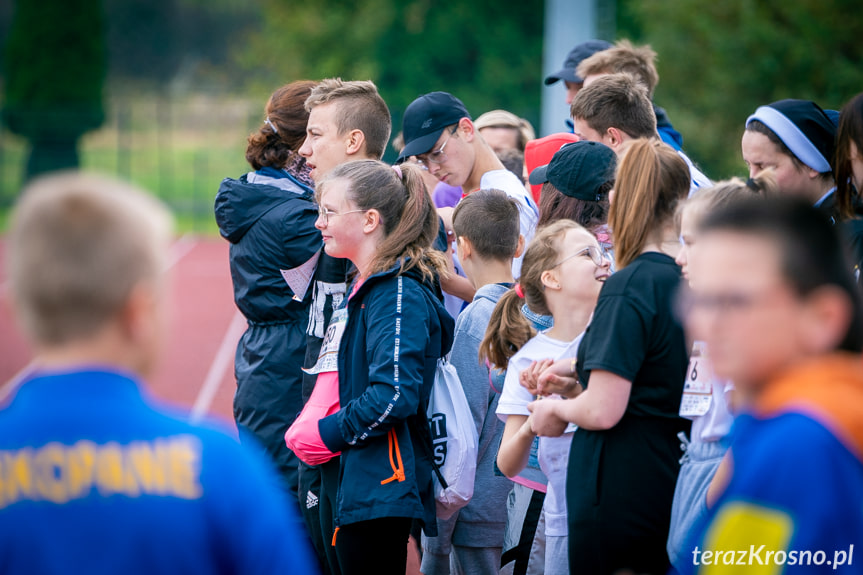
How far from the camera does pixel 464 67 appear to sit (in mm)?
29031

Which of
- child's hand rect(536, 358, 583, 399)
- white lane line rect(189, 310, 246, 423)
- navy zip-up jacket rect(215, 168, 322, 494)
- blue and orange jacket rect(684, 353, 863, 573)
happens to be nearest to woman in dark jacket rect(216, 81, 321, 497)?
navy zip-up jacket rect(215, 168, 322, 494)

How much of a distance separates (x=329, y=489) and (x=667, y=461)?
4.36ft

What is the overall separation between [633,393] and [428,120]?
2.34 meters

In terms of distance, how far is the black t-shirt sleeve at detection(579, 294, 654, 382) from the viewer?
8.13 ft

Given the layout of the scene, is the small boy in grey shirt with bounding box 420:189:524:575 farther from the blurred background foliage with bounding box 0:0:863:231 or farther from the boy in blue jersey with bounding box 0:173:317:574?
the blurred background foliage with bounding box 0:0:863:231

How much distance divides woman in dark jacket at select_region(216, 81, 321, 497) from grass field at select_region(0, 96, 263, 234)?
2429cm

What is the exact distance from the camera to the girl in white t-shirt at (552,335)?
3.00 meters

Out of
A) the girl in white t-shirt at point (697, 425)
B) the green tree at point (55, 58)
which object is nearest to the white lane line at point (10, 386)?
the girl in white t-shirt at point (697, 425)

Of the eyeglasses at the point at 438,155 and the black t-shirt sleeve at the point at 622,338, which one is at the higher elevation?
the eyeglasses at the point at 438,155

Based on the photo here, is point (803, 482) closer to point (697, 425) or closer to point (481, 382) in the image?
point (697, 425)

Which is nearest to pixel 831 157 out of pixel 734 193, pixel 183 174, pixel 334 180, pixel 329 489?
pixel 734 193

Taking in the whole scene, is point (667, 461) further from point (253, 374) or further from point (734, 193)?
point (253, 374)

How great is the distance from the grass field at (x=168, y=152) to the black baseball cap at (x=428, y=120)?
2373 centimetres
